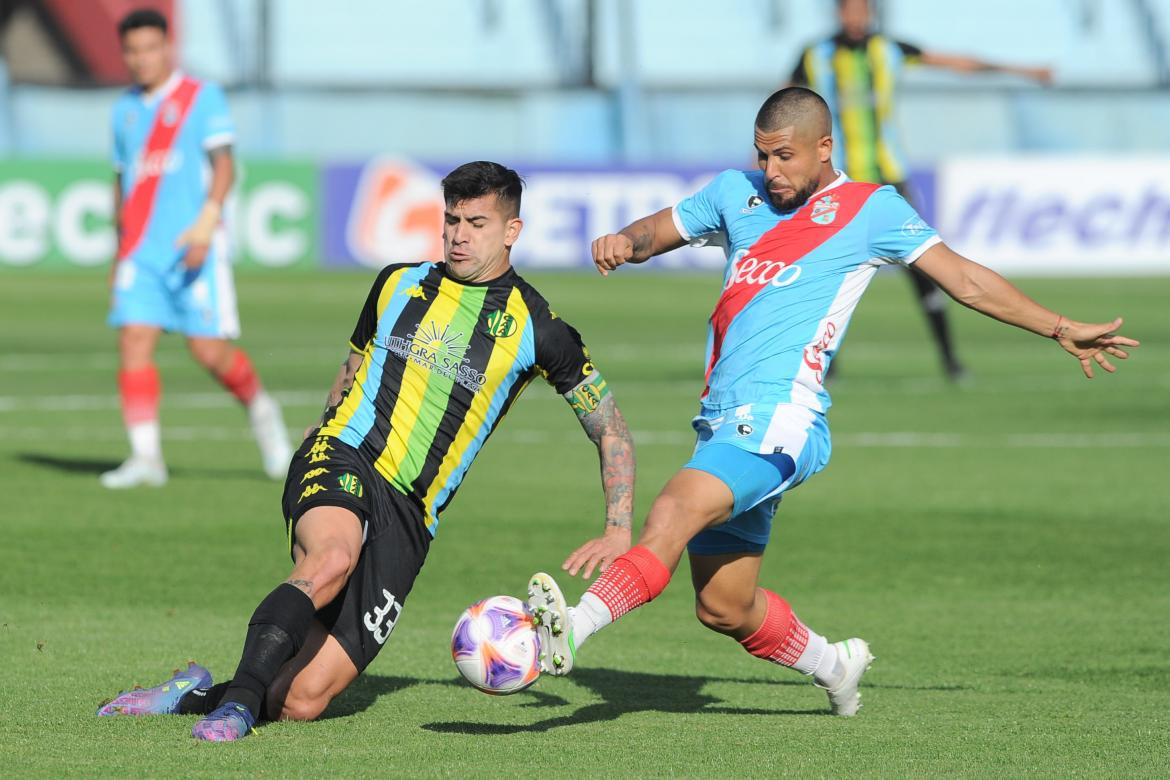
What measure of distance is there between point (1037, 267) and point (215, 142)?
22.2 meters

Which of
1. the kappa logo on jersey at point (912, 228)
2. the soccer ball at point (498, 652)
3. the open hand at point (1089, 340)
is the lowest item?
the soccer ball at point (498, 652)

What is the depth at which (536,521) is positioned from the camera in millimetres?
10398

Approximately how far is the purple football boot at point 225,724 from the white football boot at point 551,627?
0.89m

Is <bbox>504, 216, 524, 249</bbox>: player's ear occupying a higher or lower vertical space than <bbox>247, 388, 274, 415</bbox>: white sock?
higher

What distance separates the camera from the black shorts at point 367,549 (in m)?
6.11

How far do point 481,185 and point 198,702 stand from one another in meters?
1.73

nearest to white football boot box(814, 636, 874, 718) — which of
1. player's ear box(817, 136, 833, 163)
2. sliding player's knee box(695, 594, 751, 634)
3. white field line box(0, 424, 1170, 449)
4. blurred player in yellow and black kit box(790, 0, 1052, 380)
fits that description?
sliding player's knee box(695, 594, 751, 634)

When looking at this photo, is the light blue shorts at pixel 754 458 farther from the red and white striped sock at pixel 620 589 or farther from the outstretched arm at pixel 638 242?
the outstretched arm at pixel 638 242

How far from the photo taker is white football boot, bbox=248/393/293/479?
1153 centimetres

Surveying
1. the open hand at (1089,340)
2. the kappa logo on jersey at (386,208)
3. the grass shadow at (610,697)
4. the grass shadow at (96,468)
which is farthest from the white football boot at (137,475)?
the kappa logo on jersey at (386,208)

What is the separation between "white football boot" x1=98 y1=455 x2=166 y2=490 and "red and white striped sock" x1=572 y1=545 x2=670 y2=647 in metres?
6.11

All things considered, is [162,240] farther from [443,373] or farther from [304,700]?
[304,700]

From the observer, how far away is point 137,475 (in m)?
11.3

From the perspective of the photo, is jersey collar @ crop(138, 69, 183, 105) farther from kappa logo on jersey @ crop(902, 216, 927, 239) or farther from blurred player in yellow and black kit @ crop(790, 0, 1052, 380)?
kappa logo on jersey @ crop(902, 216, 927, 239)
